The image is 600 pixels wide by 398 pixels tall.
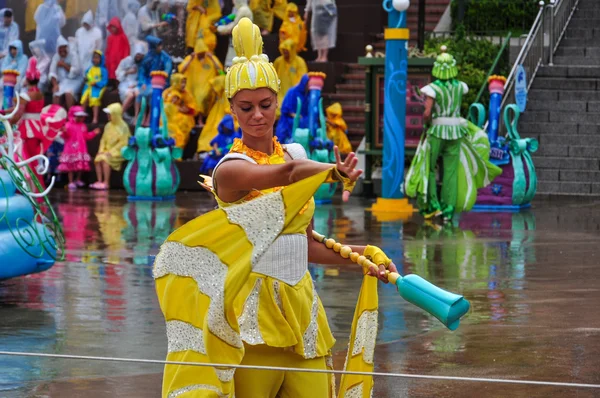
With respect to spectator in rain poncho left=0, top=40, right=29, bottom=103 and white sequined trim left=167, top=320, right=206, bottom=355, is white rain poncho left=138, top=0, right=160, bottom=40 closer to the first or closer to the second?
spectator in rain poncho left=0, top=40, right=29, bottom=103

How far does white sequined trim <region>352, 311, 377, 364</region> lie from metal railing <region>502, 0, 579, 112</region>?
17088 mm

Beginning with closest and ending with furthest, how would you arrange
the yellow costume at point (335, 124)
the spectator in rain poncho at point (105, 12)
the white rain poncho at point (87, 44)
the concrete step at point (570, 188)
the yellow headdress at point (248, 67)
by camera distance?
1. the yellow headdress at point (248, 67)
2. the concrete step at point (570, 188)
3. the yellow costume at point (335, 124)
4. the white rain poncho at point (87, 44)
5. the spectator in rain poncho at point (105, 12)

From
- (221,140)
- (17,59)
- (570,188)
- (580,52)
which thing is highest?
(580,52)

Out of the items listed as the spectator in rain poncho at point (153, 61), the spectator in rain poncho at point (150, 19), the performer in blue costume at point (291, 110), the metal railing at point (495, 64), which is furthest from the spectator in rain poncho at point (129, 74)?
the metal railing at point (495, 64)

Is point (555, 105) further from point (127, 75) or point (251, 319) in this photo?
point (251, 319)

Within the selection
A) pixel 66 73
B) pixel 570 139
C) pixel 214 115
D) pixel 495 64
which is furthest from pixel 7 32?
pixel 570 139

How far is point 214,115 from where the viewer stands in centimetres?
2352

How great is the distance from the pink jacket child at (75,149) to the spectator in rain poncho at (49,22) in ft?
16.0

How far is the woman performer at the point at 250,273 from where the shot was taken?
162 inches

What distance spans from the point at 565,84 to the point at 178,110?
6.75 meters

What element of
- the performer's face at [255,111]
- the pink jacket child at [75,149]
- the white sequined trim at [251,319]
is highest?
the performer's face at [255,111]

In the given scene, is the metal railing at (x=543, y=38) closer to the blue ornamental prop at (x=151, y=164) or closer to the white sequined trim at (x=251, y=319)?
the blue ornamental prop at (x=151, y=164)

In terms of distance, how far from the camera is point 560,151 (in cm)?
2139

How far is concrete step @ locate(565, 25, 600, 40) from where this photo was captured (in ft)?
77.2
